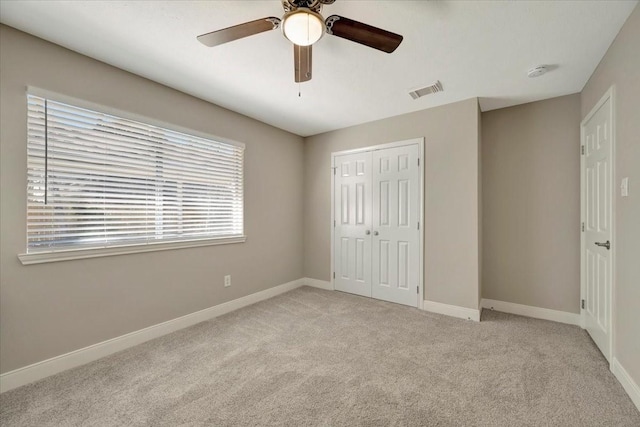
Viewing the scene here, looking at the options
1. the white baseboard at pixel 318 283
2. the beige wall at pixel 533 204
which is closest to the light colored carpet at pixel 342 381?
the beige wall at pixel 533 204

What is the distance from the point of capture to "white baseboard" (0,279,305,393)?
188 centimetres

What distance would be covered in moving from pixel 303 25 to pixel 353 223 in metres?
2.84

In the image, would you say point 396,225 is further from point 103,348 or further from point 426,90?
point 103,348

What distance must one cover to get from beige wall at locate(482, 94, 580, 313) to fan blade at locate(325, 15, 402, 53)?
2.50m

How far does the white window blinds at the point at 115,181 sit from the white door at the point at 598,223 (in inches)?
143

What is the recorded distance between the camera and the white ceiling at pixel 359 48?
1690mm

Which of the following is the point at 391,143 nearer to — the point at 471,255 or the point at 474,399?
the point at 471,255

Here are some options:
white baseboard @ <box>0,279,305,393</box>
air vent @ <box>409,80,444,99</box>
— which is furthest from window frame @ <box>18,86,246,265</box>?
air vent @ <box>409,80,444,99</box>

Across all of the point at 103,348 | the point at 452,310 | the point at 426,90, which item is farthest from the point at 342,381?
the point at 426,90

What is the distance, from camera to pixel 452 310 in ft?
10.3

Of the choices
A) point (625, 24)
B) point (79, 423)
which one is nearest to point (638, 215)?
point (625, 24)

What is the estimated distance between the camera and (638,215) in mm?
1652

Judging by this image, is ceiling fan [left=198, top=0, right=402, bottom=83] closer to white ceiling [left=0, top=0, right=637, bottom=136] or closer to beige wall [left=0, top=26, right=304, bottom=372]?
white ceiling [left=0, top=0, right=637, bottom=136]

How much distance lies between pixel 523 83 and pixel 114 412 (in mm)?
4174
